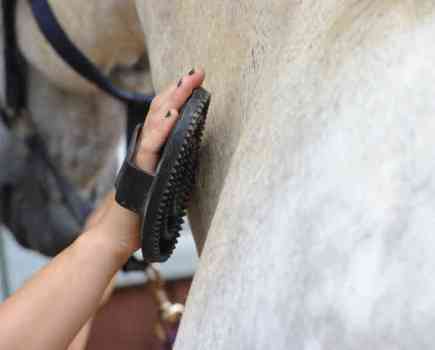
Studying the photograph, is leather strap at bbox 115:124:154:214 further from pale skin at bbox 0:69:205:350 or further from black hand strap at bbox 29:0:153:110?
black hand strap at bbox 29:0:153:110

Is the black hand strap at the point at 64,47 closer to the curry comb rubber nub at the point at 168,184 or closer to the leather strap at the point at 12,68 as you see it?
the leather strap at the point at 12,68

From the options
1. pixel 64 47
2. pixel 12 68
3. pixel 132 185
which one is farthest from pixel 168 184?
pixel 12 68

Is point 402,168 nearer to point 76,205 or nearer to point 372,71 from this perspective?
point 372,71

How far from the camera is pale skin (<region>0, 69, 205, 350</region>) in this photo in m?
0.42

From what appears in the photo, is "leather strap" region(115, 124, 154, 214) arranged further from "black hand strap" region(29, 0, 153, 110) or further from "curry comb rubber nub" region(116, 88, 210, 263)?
"black hand strap" region(29, 0, 153, 110)

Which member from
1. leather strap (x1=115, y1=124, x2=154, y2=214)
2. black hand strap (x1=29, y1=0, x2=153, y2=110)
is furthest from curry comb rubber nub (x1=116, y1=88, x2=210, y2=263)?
black hand strap (x1=29, y1=0, x2=153, y2=110)

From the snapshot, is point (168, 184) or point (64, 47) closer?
point (168, 184)

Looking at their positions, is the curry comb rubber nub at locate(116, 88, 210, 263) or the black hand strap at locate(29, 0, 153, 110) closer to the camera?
the curry comb rubber nub at locate(116, 88, 210, 263)

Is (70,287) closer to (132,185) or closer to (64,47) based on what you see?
(132,185)

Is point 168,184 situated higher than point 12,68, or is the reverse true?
point 168,184

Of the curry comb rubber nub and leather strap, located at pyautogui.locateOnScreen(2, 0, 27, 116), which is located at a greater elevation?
the curry comb rubber nub

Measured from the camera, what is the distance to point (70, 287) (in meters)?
0.43

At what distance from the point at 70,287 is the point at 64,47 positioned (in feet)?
1.01

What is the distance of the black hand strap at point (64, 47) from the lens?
0.67 metres
